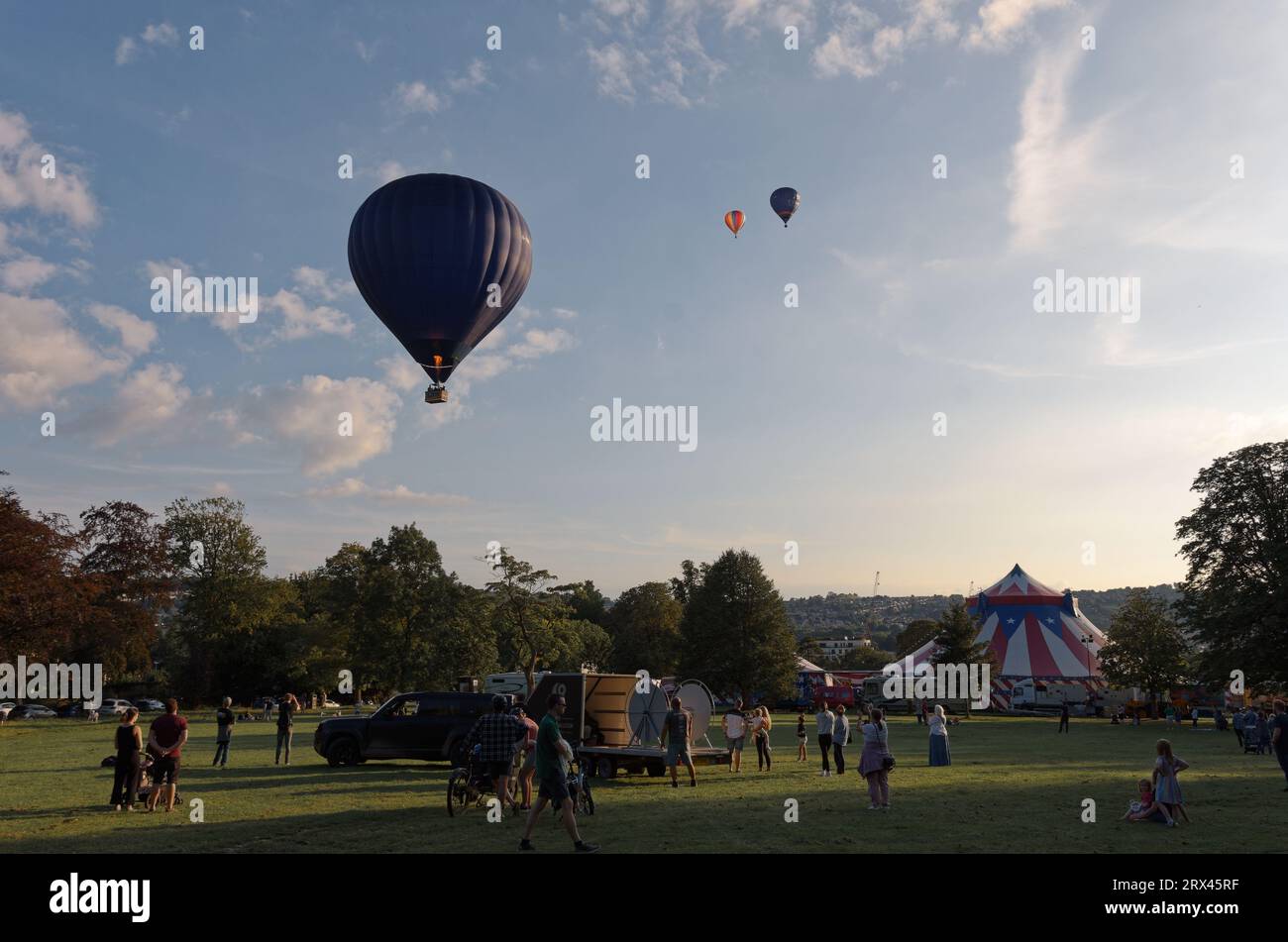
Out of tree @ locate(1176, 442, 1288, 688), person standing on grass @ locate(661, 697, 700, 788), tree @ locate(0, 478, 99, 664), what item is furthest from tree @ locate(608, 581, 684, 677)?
person standing on grass @ locate(661, 697, 700, 788)

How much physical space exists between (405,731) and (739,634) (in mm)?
51380

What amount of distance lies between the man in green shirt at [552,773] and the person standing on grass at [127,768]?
296 inches

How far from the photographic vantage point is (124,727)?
15734 millimetres

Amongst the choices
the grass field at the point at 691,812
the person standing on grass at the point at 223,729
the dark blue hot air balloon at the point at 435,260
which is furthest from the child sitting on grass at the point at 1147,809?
the dark blue hot air balloon at the point at 435,260

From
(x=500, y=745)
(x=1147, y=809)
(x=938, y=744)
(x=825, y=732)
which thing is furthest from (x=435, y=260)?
(x=1147, y=809)

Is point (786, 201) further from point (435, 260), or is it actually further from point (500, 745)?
point (500, 745)

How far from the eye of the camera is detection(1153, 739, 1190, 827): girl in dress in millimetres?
13789

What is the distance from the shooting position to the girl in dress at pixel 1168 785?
13789 millimetres

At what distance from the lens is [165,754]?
606 inches

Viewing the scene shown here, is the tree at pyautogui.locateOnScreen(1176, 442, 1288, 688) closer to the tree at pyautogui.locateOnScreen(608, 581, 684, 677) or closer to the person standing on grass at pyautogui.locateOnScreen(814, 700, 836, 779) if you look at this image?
the person standing on grass at pyautogui.locateOnScreen(814, 700, 836, 779)

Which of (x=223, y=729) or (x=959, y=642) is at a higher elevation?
(x=223, y=729)

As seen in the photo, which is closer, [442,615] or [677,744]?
[677,744]
